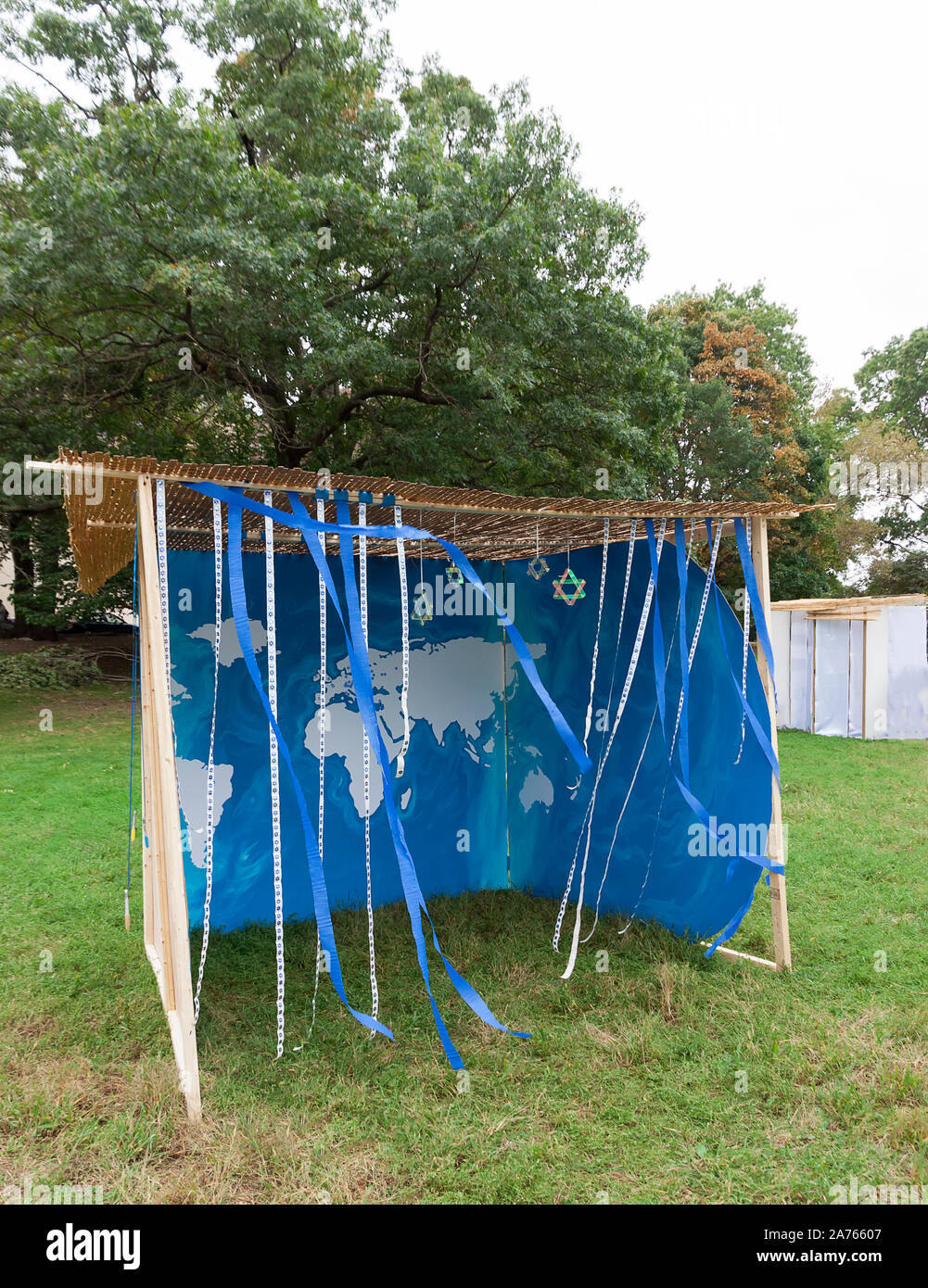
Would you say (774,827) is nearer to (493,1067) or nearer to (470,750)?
(493,1067)

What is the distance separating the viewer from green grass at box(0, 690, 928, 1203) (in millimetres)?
2607

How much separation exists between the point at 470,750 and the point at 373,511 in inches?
82.8

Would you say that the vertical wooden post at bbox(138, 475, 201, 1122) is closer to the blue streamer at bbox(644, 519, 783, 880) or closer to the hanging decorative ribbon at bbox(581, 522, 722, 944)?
the blue streamer at bbox(644, 519, 783, 880)

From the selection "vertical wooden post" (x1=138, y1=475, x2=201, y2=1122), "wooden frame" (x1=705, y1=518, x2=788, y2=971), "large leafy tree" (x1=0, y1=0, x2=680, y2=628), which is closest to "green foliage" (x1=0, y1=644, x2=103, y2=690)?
"large leafy tree" (x1=0, y1=0, x2=680, y2=628)

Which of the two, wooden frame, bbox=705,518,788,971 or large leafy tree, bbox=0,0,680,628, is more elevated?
large leafy tree, bbox=0,0,680,628

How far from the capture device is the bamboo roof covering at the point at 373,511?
2.95m

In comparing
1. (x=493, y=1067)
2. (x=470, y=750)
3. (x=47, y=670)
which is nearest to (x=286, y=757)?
(x=493, y=1067)

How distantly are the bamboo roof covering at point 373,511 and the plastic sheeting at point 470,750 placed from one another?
26 centimetres

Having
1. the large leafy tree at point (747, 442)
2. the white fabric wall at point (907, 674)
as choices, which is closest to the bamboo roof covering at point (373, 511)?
the white fabric wall at point (907, 674)

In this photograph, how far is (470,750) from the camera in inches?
210

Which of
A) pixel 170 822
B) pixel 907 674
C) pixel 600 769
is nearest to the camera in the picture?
Answer: pixel 170 822

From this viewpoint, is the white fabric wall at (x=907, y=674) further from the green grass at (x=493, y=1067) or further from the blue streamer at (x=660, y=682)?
the blue streamer at (x=660, y=682)

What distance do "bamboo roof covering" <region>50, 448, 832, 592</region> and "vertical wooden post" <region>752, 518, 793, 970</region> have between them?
19 cm
